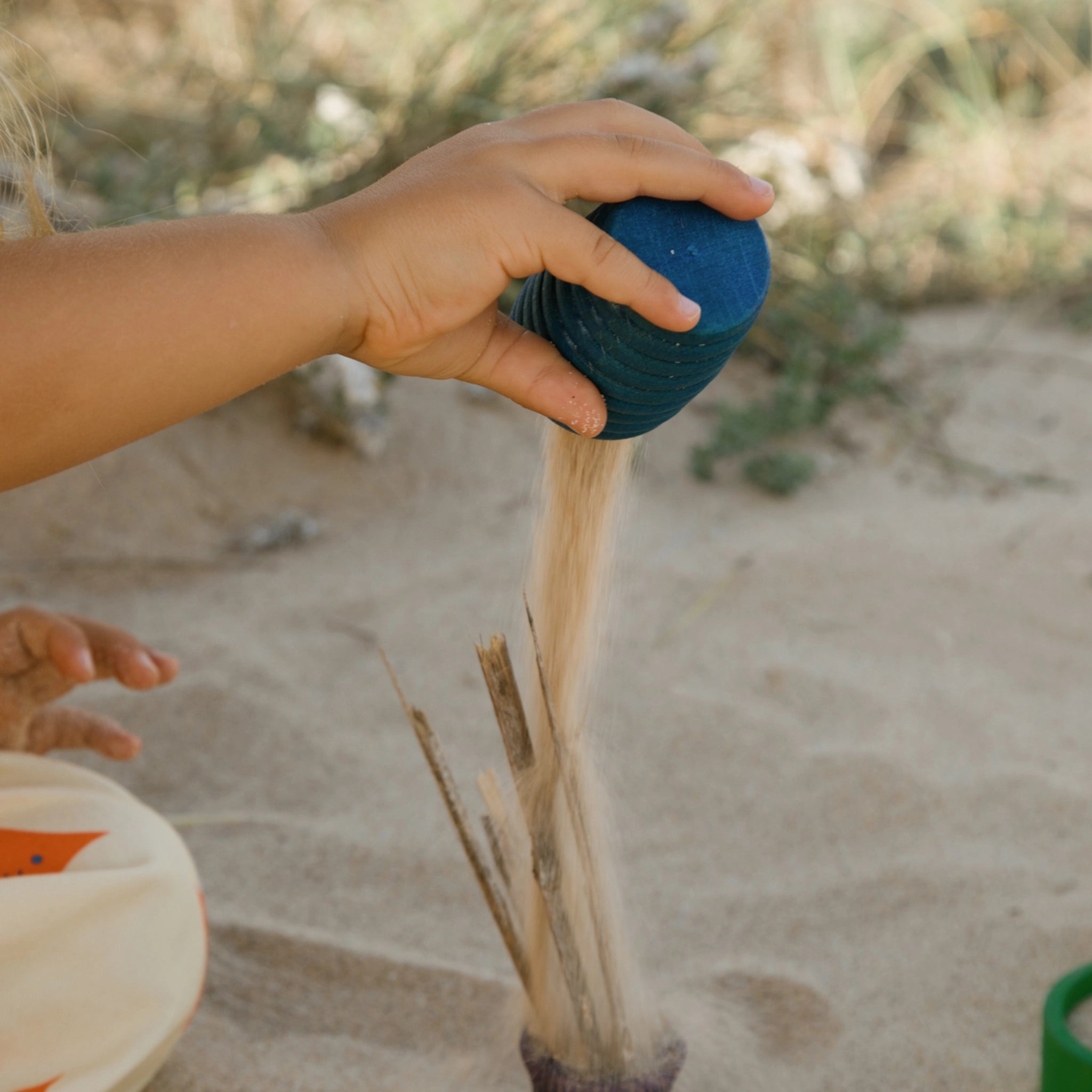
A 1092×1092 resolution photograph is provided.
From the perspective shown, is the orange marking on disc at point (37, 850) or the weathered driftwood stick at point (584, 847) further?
the orange marking on disc at point (37, 850)

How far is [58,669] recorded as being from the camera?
1278mm

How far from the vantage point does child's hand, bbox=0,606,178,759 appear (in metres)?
1.27

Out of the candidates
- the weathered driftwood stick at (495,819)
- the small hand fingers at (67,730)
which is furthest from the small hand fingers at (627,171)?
the small hand fingers at (67,730)

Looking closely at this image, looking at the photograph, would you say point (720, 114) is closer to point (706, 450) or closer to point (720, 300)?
point (706, 450)

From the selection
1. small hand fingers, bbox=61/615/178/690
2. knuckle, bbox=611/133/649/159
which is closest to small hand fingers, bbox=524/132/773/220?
knuckle, bbox=611/133/649/159

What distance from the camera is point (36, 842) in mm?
1161

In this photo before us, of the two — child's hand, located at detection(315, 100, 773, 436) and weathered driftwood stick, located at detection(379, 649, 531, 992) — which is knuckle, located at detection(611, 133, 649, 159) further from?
weathered driftwood stick, located at detection(379, 649, 531, 992)

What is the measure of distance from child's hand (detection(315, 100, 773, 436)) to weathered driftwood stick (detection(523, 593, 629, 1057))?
0.22 m

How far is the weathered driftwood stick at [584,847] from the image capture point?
98 cm

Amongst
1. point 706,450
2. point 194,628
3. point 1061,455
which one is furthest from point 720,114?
point 194,628

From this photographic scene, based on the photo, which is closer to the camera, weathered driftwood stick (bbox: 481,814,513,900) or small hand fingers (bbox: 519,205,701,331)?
small hand fingers (bbox: 519,205,701,331)

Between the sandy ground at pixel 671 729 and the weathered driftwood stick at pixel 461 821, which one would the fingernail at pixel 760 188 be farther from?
the sandy ground at pixel 671 729

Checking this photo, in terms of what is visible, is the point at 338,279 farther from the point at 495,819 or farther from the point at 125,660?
the point at 125,660

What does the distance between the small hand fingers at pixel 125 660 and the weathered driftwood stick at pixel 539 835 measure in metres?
0.46
